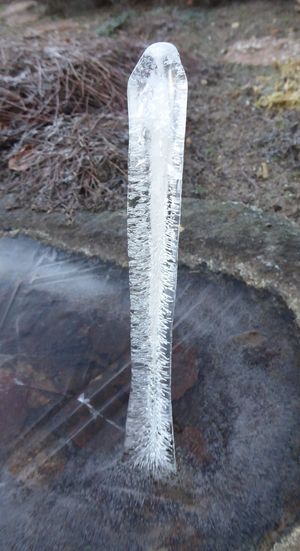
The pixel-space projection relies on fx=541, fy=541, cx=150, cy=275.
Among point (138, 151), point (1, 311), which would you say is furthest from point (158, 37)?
point (138, 151)

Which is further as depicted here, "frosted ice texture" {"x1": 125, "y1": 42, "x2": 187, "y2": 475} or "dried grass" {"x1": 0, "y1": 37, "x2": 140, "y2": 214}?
"dried grass" {"x1": 0, "y1": 37, "x2": 140, "y2": 214}

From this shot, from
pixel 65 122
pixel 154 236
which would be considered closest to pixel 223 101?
pixel 65 122

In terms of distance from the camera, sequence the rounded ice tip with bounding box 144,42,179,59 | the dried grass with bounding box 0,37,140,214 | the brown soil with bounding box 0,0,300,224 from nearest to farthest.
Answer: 1. the rounded ice tip with bounding box 144,42,179,59
2. the dried grass with bounding box 0,37,140,214
3. the brown soil with bounding box 0,0,300,224

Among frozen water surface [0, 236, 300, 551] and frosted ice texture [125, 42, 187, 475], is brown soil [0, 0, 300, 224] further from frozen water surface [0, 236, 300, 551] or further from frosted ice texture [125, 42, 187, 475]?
frosted ice texture [125, 42, 187, 475]

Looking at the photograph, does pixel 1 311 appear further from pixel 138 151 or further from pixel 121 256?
pixel 138 151

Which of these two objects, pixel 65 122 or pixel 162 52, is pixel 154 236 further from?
pixel 65 122

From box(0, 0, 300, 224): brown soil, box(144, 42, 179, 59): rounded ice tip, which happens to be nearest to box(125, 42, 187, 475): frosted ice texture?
box(144, 42, 179, 59): rounded ice tip
